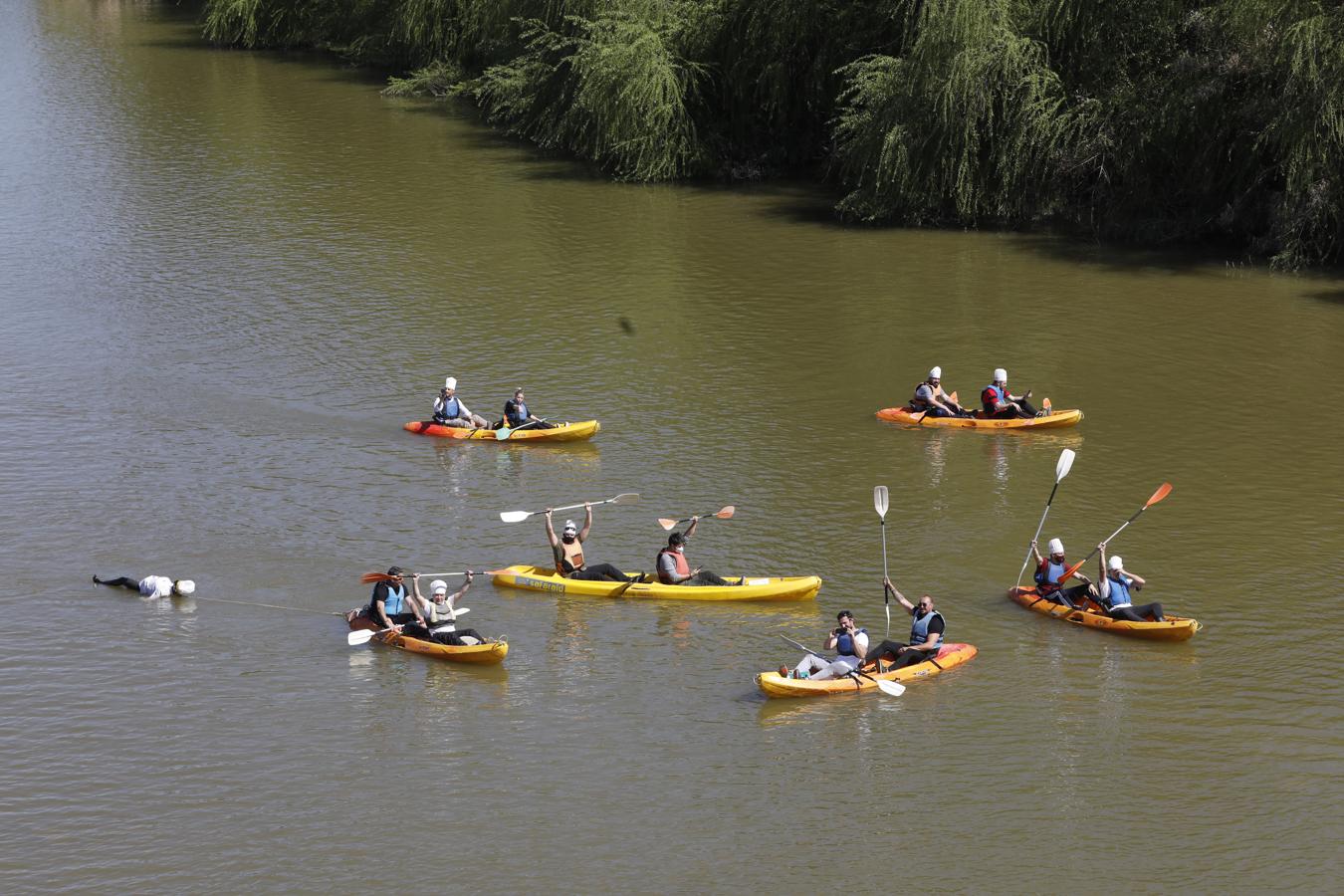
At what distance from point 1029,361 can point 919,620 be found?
43.3ft

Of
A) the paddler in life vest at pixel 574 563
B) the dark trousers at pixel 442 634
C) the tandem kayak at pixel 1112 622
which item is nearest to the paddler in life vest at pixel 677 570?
the paddler in life vest at pixel 574 563

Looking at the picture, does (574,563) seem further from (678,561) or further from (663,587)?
(678,561)

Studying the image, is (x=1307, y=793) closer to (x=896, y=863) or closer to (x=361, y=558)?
(x=896, y=863)

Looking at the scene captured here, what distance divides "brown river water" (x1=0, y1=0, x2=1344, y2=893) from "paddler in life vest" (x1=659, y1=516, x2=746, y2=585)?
Result: 392mm

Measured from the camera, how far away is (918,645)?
2022 cm

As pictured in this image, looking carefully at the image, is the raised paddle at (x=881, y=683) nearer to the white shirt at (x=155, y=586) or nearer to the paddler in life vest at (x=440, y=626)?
the paddler in life vest at (x=440, y=626)

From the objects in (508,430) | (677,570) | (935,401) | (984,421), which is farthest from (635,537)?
(984,421)

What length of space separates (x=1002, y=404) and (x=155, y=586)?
48.7ft

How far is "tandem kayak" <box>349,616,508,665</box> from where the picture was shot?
2055 cm

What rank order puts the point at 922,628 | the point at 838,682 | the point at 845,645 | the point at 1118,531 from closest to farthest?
the point at 838,682
the point at 845,645
the point at 922,628
the point at 1118,531

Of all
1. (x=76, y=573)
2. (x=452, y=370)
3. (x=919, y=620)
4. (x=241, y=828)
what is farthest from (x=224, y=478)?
(x=919, y=620)

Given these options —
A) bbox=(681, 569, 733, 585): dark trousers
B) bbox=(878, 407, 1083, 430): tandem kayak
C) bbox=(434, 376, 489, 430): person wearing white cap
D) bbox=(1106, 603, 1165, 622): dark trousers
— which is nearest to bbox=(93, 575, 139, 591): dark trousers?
bbox=(434, 376, 489, 430): person wearing white cap

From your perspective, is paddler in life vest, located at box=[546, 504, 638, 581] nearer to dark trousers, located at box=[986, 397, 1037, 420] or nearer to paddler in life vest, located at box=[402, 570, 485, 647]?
paddler in life vest, located at box=[402, 570, 485, 647]

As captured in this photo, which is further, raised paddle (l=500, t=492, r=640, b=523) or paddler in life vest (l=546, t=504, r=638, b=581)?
raised paddle (l=500, t=492, r=640, b=523)
